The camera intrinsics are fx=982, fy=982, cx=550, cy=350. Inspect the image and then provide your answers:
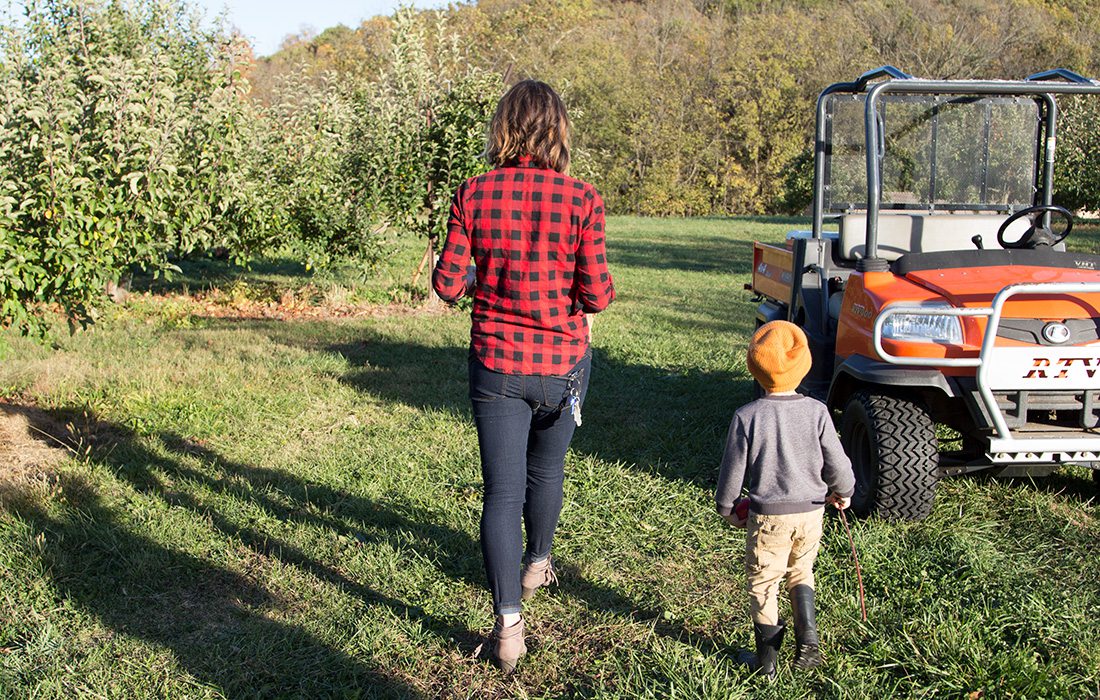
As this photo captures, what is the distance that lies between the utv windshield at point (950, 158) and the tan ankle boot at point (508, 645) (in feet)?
12.0

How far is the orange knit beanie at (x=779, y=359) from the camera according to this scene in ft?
9.68

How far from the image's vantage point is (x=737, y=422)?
300 centimetres

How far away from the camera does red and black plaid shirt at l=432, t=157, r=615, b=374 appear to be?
3.05 metres

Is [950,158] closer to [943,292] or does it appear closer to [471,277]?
[943,292]

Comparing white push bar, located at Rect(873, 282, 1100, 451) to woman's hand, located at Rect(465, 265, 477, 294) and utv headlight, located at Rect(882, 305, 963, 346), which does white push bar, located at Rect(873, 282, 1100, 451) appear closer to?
utv headlight, located at Rect(882, 305, 963, 346)

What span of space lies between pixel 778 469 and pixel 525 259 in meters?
1.01

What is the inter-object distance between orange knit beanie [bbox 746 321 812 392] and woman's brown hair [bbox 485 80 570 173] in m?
0.84

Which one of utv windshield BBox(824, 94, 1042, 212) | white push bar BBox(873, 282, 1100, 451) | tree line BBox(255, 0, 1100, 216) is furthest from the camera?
tree line BBox(255, 0, 1100, 216)

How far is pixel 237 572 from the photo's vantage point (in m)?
4.04

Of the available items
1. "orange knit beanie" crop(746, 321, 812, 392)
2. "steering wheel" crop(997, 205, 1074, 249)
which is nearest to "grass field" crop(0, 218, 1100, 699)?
"orange knit beanie" crop(746, 321, 812, 392)

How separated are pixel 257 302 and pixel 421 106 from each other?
11.6 ft

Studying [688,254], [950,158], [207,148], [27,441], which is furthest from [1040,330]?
[688,254]

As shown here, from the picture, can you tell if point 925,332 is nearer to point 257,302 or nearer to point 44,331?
point 44,331

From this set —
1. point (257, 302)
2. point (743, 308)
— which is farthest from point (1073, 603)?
point (257, 302)
